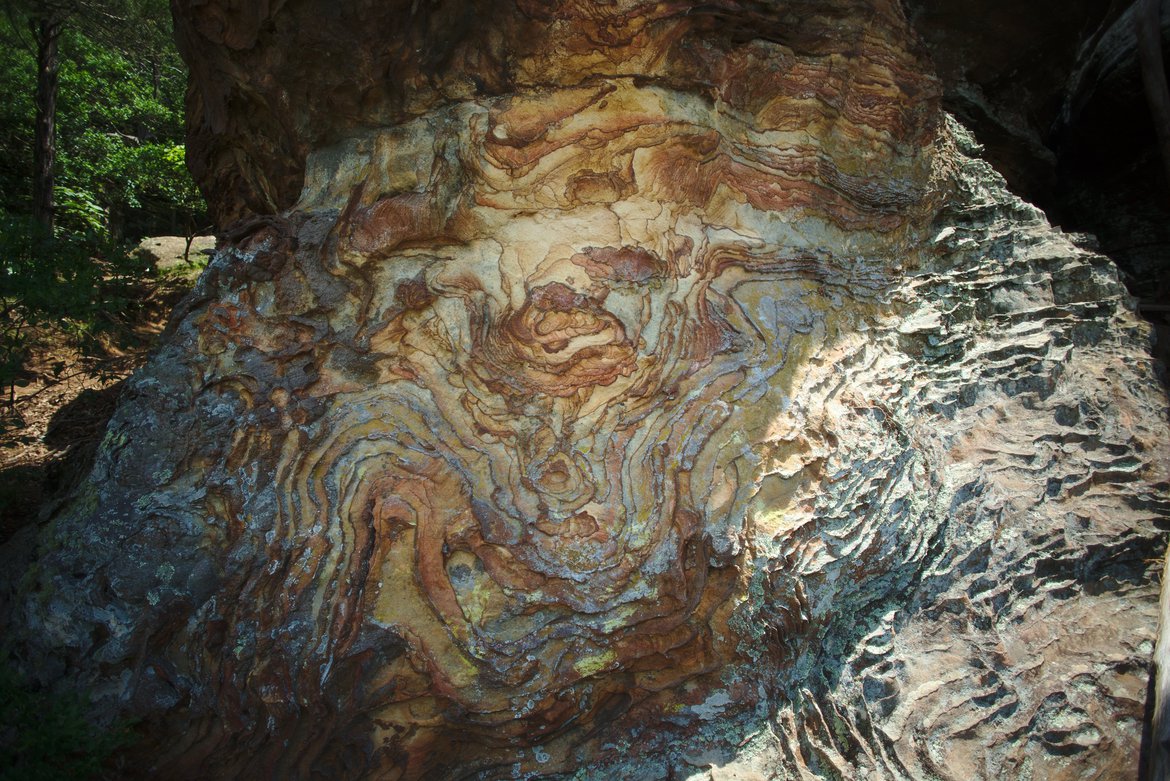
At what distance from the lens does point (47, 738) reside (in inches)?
88.3

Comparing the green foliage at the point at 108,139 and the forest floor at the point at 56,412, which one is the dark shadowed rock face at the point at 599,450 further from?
the green foliage at the point at 108,139

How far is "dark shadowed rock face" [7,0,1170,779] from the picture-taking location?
2.65 m

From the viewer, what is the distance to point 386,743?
8.83 feet

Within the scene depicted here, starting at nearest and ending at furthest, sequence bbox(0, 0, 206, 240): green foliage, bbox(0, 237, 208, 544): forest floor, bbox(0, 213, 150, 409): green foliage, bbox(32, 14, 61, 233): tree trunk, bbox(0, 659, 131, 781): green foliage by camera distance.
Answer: bbox(0, 659, 131, 781): green foliage < bbox(0, 213, 150, 409): green foliage < bbox(0, 237, 208, 544): forest floor < bbox(32, 14, 61, 233): tree trunk < bbox(0, 0, 206, 240): green foliage

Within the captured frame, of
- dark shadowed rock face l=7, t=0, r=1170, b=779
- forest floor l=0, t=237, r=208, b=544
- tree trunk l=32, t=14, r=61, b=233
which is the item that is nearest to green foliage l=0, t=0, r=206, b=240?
tree trunk l=32, t=14, r=61, b=233

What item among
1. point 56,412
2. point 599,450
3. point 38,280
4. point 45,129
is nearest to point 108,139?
point 45,129

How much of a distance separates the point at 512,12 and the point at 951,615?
110 inches

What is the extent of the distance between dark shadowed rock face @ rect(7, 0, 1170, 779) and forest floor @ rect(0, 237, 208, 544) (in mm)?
918

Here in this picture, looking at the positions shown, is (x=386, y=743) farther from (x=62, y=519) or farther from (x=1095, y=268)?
(x=1095, y=268)

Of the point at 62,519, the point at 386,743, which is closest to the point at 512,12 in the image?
the point at 62,519

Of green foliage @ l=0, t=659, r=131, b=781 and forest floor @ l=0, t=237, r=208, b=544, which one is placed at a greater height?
forest floor @ l=0, t=237, r=208, b=544

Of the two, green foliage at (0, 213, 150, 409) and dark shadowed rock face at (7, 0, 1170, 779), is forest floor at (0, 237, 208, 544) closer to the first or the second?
green foliage at (0, 213, 150, 409)

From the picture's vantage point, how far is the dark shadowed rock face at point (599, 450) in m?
2.65

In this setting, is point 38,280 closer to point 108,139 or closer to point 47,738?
point 47,738
